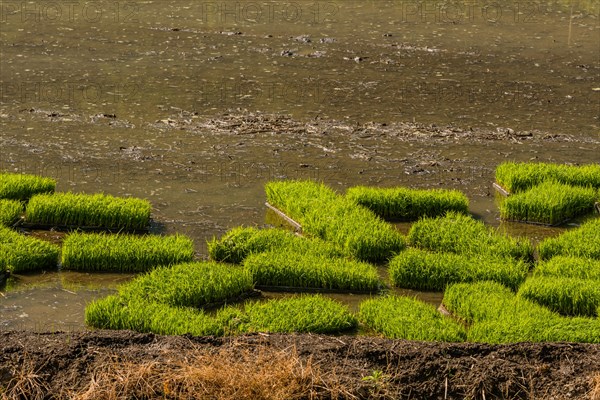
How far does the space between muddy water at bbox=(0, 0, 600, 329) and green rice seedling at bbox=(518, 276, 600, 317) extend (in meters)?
1.26

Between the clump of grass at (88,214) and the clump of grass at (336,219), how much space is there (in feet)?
3.47

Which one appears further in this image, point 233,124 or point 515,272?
point 233,124

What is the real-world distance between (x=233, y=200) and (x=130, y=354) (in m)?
2.88

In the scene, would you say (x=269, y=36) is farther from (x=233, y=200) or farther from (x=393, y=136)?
(x=233, y=200)

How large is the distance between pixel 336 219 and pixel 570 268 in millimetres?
1664

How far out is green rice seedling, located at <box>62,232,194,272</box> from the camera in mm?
6891

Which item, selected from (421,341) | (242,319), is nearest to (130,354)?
(242,319)

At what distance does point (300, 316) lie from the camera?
6.10 m

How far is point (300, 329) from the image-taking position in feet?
19.7

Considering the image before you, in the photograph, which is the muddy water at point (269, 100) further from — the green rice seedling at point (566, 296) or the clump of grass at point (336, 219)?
the green rice seedling at point (566, 296)

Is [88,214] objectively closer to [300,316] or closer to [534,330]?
[300,316]

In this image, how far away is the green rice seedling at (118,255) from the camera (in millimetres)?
6891

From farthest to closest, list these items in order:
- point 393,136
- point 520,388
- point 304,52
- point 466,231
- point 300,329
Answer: point 304,52
point 393,136
point 466,231
point 300,329
point 520,388

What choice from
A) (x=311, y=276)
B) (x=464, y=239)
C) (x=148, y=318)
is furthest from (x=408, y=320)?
(x=148, y=318)
